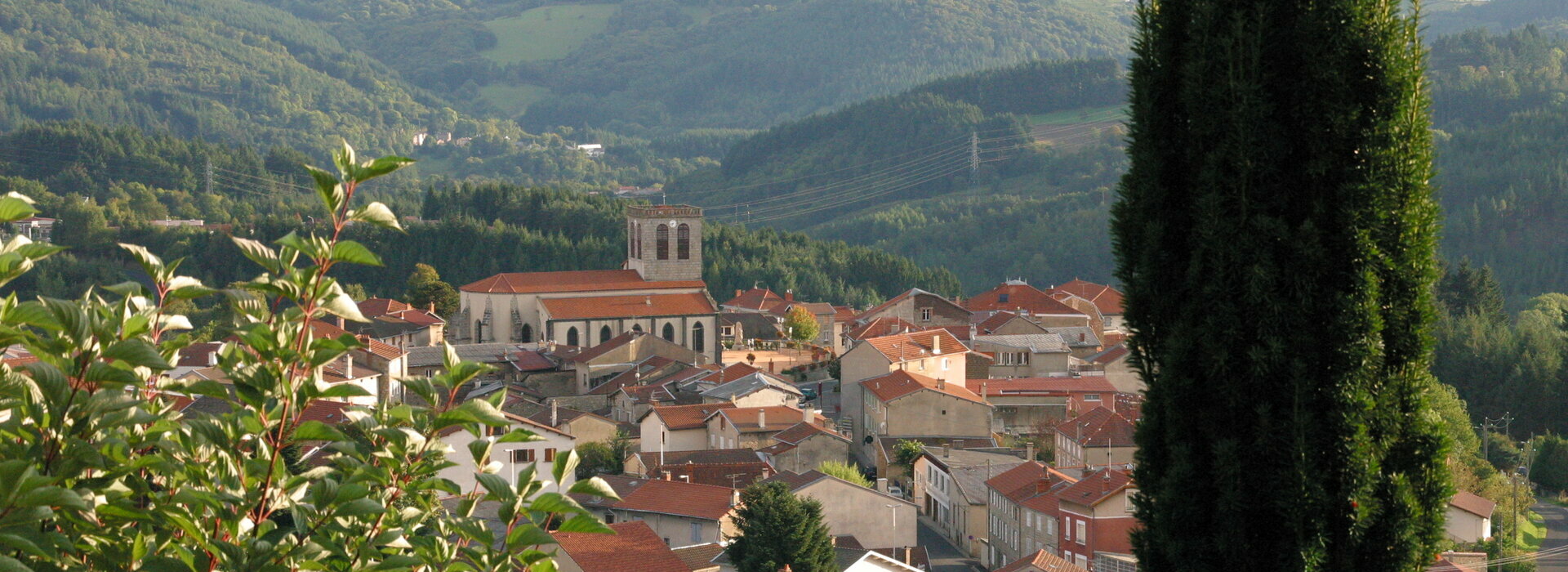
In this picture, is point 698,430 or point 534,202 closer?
point 698,430

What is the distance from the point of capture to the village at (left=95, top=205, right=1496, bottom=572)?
3225 cm

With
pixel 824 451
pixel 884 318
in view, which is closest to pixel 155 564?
pixel 824 451

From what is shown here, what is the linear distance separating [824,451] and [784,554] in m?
13.8

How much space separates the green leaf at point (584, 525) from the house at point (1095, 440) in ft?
107

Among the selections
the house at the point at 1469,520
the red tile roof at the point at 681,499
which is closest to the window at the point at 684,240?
the red tile roof at the point at 681,499

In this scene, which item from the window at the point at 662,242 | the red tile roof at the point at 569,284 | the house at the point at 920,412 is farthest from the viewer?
the window at the point at 662,242

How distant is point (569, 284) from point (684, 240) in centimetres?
545

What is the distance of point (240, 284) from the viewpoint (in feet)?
16.9

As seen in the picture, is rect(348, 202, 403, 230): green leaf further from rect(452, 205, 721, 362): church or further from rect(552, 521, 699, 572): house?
rect(452, 205, 721, 362): church

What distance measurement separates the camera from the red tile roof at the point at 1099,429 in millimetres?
39312

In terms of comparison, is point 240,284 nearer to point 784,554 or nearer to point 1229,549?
point 1229,549

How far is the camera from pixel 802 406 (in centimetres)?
4994

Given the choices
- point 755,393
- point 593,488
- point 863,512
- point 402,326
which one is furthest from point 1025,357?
point 593,488

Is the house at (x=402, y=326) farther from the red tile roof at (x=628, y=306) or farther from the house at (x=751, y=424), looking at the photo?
the house at (x=751, y=424)
